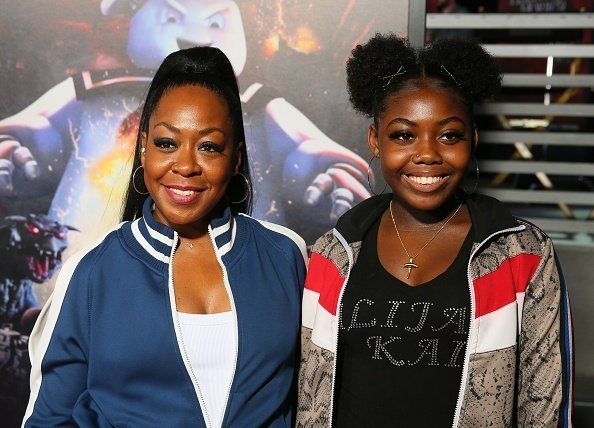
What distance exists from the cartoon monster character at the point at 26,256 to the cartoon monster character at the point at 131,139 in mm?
88

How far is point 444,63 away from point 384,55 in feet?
0.66

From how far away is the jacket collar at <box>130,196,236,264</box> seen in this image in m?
2.16

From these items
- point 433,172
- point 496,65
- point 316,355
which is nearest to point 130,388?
point 316,355

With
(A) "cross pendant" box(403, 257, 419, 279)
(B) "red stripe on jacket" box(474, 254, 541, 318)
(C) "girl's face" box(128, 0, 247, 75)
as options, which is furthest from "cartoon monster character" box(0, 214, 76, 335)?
(B) "red stripe on jacket" box(474, 254, 541, 318)

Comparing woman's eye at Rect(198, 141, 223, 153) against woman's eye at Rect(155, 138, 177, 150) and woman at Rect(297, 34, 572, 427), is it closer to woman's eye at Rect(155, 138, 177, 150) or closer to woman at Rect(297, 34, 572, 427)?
woman's eye at Rect(155, 138, 177, 150)

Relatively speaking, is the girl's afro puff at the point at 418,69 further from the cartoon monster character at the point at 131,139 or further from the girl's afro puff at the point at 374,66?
the cartoon monster character at the point at 131,139

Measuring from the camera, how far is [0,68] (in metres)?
3.49

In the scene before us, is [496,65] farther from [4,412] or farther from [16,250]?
[4,412]

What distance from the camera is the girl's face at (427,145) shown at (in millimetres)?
2170

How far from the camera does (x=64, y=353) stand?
2035 mm

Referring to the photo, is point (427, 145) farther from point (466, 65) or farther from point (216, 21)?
point (216, 21)

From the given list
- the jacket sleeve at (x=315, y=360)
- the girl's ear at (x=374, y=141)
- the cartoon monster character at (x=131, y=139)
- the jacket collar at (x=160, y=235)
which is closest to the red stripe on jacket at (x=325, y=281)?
the jacket sleeve at (x=315, y=360)

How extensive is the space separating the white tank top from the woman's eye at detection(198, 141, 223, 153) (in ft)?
1.55

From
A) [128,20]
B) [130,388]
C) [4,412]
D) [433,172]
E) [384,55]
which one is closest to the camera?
[130,388]
